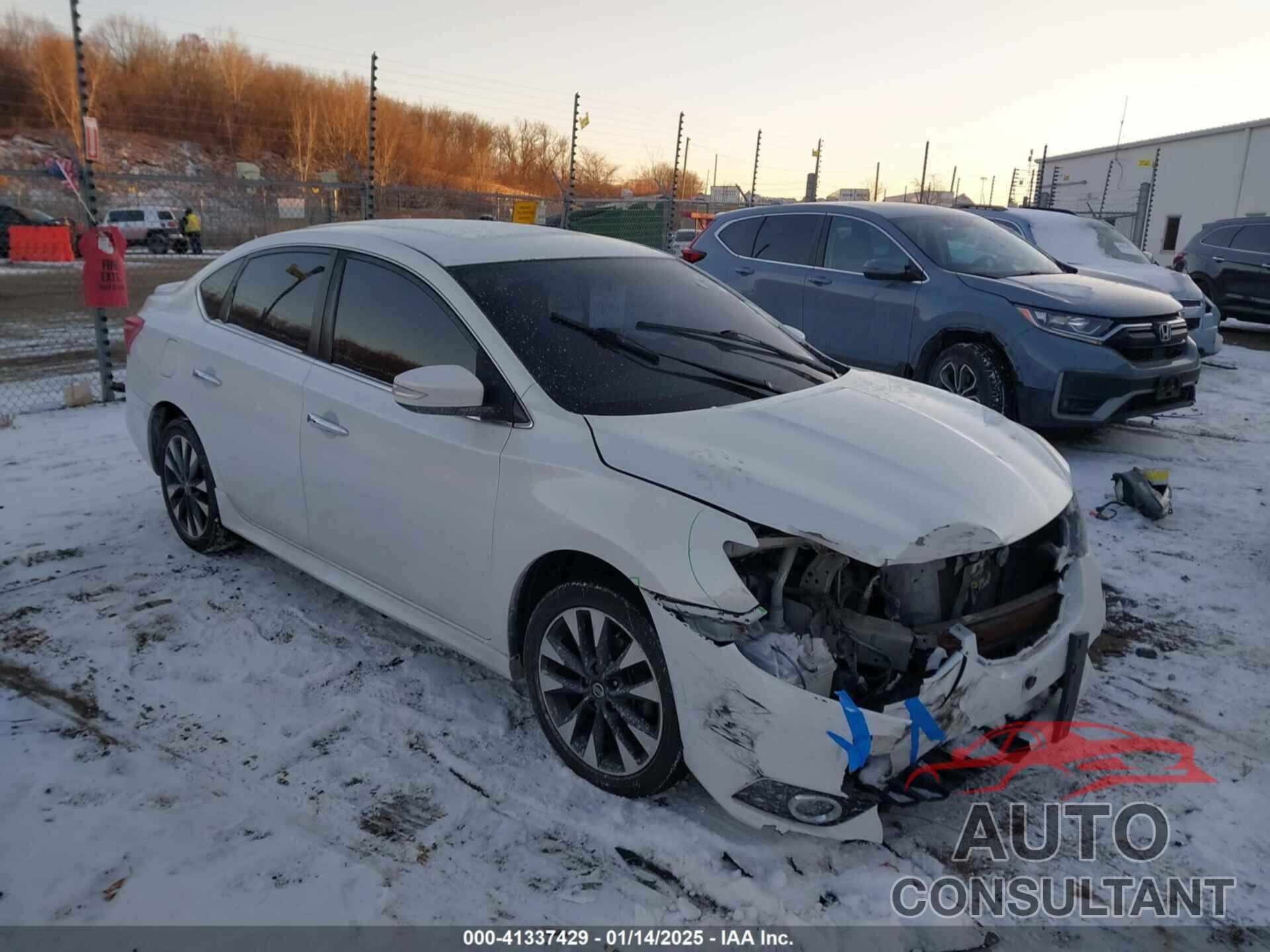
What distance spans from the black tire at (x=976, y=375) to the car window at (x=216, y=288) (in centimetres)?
486

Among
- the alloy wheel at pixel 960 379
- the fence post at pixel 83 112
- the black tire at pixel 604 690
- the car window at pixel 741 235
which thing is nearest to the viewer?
the black tire at pixel 604 690

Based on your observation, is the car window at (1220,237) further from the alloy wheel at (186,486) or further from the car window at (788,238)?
the alloy wheel at (186,486)

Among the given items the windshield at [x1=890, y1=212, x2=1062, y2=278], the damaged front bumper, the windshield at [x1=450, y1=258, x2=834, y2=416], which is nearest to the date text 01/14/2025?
the damaged front bumper

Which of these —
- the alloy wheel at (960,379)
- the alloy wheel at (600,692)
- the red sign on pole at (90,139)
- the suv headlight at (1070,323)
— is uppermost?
the red sign on pole at (90,139)

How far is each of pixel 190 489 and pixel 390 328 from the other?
1820 mm

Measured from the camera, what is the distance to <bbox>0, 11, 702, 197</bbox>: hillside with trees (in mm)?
36781

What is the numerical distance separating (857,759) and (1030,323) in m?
5.04

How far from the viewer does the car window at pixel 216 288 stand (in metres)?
4.50

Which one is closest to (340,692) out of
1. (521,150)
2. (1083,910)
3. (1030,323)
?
(1083,910)

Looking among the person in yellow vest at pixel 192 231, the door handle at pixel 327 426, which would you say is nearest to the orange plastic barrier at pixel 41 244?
the person in yellow vest at pixel 192 231

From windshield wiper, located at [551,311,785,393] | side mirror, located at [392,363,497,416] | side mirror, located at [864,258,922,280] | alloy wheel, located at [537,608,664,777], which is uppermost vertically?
side mirror, located at [864,258,922,280]

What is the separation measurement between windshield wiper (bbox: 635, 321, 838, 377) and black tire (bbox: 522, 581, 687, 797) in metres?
1.24

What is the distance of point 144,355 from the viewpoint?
4824 millimetres

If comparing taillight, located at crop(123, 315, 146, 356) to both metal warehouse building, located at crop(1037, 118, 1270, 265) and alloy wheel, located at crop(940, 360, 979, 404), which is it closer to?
alloy wheel, located at crop(940, 360, 979, 404)
